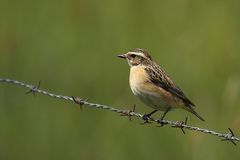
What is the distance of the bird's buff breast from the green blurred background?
1231 millimetres

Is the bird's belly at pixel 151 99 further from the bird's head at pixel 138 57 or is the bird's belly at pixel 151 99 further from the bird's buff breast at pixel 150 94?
the bird's head at pixel 138 57

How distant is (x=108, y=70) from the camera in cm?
1320

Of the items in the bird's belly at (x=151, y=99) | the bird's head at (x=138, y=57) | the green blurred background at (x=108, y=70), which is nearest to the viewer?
the bird's belly at (x=151, y=99)

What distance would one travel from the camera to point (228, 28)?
13.7 meters

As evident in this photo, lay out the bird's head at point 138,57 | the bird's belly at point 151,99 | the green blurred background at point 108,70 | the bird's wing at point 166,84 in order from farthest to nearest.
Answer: the green blurred background at point 108,70, the bird's head at point 138,57, the bird's wing at point 166,84, the bird's belly at point 151,99

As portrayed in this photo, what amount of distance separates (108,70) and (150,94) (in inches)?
117

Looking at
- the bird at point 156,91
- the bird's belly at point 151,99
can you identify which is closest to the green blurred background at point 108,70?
the bird at point 156,91

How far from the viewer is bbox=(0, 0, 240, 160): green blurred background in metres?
11.8

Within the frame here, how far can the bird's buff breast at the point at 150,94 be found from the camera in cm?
1026

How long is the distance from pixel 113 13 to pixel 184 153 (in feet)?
11.8

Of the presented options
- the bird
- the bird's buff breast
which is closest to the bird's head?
the bird

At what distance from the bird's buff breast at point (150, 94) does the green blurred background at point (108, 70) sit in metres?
1.23

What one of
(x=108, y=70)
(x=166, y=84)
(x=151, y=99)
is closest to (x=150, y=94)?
(x=151, y=99)

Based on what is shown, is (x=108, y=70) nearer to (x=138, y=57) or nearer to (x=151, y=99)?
(x=138, y=57)
